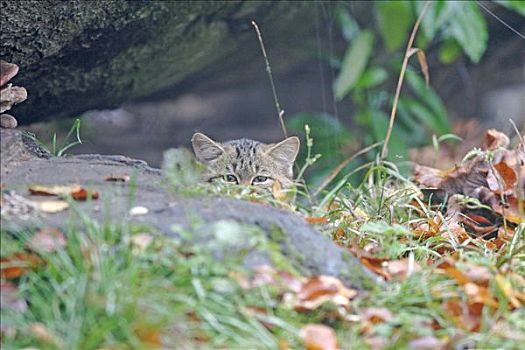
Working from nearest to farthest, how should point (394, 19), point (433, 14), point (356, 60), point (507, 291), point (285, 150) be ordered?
point (507, 291) → point (285, 150) → point (433, 14) → point (394, 19) → point (356, 60)

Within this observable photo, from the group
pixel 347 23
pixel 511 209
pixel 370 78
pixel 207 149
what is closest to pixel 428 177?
pixel 511 209

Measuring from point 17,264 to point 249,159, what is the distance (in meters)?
2.16

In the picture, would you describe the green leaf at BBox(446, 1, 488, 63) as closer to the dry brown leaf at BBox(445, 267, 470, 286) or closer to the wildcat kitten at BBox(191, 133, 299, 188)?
the wildcat kitten at BBox(191, 133, 299, 188)

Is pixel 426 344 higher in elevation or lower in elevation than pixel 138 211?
lower

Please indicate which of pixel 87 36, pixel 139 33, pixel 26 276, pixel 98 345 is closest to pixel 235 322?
pixel 98 345

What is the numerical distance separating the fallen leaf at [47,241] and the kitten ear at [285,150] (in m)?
2.13

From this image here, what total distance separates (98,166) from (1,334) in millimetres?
1061

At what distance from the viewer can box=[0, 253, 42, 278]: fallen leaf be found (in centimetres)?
256

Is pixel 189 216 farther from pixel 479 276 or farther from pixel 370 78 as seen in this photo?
pixel 370 78

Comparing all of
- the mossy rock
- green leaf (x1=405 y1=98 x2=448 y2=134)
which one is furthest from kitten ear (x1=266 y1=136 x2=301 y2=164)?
green leaf (x1=405 y1=98 x2=448 y2=134)

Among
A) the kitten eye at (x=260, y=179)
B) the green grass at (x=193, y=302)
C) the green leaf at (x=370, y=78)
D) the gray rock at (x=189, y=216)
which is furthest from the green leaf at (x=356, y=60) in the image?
the green grass at (x=193, y=302)

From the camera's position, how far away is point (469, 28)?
5.18m

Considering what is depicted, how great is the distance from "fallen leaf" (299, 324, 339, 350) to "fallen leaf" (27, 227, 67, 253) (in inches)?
28.3

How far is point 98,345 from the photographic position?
237 centimetres
